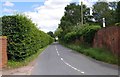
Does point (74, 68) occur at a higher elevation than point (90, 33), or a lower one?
lower

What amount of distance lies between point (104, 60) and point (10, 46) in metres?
8.04

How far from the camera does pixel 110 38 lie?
27859 millimetres

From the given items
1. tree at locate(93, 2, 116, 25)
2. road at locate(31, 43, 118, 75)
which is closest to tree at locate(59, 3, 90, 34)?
tree at locate(93, 2, 116, 25)

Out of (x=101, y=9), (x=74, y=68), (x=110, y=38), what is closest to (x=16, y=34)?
(x=74, y=68)

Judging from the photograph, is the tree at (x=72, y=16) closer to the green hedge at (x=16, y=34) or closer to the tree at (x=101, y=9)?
the tree at (x=101, y=9)

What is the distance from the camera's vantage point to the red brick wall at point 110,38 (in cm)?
2464

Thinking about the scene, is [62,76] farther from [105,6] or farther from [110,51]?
[105,6]

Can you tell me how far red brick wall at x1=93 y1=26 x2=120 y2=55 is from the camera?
24641 mm

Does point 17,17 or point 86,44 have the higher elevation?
point 17,17

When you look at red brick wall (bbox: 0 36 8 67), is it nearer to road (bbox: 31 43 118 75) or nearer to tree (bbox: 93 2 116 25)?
road (bbox: 31 43 118 75)

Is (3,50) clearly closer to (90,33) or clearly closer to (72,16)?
(90,33)

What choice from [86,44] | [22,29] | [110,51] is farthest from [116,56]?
[86,44]

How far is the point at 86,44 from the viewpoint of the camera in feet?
140

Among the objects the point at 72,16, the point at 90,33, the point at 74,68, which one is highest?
the point at 72,16
